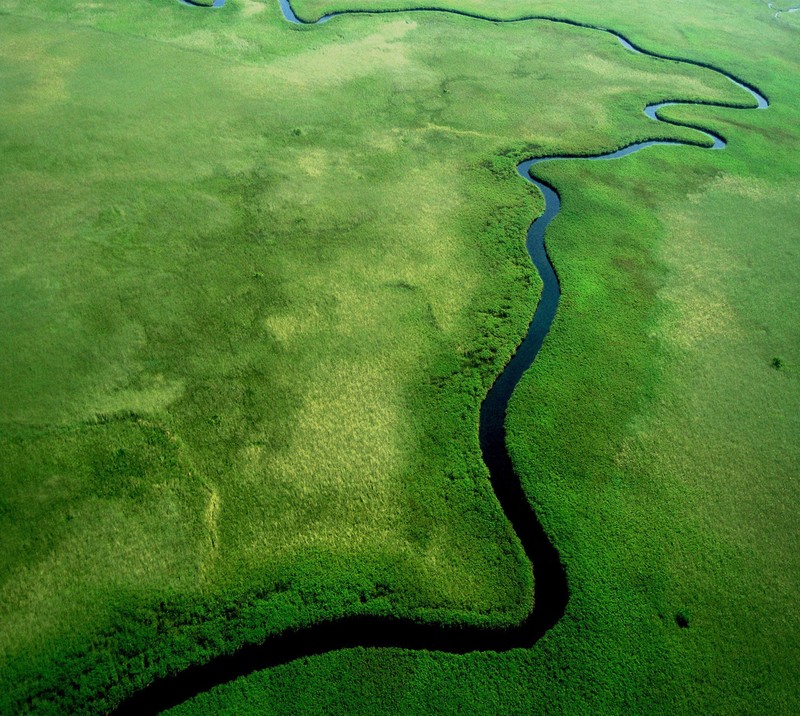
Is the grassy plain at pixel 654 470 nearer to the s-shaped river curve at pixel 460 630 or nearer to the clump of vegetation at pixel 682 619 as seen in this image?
the clump of vegetation at pixel 682 619

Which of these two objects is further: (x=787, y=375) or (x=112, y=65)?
(x=112, y=65)

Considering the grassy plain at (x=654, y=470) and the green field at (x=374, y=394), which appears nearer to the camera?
the grassy plain at (x=654, y=470)

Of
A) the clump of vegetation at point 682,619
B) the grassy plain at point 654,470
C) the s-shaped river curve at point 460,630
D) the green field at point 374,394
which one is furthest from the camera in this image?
the clump of vegetation at point 682,619

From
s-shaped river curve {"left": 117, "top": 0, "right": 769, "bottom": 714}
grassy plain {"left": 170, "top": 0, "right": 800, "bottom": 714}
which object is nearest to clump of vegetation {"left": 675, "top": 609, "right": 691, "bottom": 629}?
grassy plain {"left": 170, "top": 0, "right": 800, "bottom": 714}

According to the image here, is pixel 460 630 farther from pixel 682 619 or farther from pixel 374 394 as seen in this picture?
pixel 374 394

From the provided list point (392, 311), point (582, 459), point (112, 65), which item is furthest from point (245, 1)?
point (582, 459)

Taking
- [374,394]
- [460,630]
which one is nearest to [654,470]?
[460,630]

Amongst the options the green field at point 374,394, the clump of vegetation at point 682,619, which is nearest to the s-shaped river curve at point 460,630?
the green field at point 374,394

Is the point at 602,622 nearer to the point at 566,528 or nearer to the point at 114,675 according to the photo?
the point at 566,528
